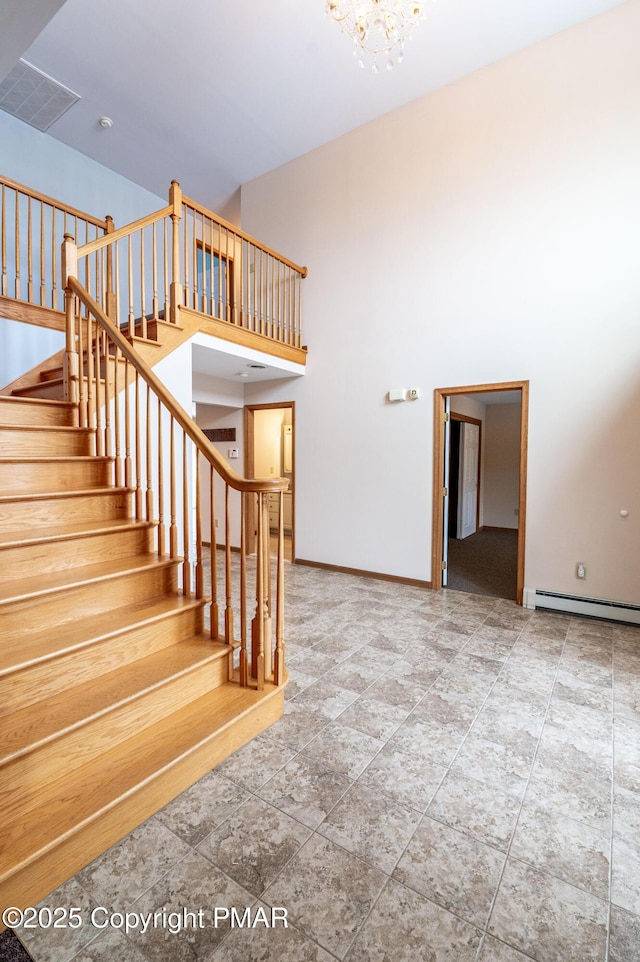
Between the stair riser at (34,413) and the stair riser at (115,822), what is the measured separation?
234cm

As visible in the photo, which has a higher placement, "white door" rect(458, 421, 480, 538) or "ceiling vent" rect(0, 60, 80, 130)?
"ceiling vent" rect(0, 60, 80, 130)

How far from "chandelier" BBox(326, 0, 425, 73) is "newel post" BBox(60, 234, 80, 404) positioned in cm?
255

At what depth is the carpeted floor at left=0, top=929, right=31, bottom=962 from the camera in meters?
1.18

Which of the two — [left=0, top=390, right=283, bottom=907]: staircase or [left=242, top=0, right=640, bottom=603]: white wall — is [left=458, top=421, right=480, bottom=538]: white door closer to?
[left=242, top=0, right=640, bottom=603]: white wall

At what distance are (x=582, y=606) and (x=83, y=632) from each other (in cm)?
390

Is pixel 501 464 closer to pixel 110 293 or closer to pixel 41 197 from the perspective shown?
pixel 110 293

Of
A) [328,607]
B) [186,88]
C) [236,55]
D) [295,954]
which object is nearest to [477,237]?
[236,55]

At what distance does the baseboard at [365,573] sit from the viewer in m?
4.63

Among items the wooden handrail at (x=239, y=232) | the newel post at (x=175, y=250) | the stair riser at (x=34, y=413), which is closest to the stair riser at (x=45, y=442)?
the stair riser at (x=34, y=413)

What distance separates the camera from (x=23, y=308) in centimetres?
392

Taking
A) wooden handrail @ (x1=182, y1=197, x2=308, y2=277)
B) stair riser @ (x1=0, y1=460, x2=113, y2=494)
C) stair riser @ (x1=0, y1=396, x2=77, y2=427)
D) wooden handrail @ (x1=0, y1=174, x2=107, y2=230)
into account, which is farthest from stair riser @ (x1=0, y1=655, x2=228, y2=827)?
wooden handrail @ (x1=0, y1=174, x2=107, y2=230)

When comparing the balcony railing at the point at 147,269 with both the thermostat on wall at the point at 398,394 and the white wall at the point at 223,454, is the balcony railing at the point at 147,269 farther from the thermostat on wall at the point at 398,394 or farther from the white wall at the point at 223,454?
the white wall at the point at 223,454

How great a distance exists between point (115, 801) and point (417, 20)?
5.55 metres

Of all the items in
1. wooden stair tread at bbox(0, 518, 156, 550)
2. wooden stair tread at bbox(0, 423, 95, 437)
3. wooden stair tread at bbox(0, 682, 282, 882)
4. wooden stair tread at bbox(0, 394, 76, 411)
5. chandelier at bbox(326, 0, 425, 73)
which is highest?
chandelier at bbox(326, 0, 425, 73)
